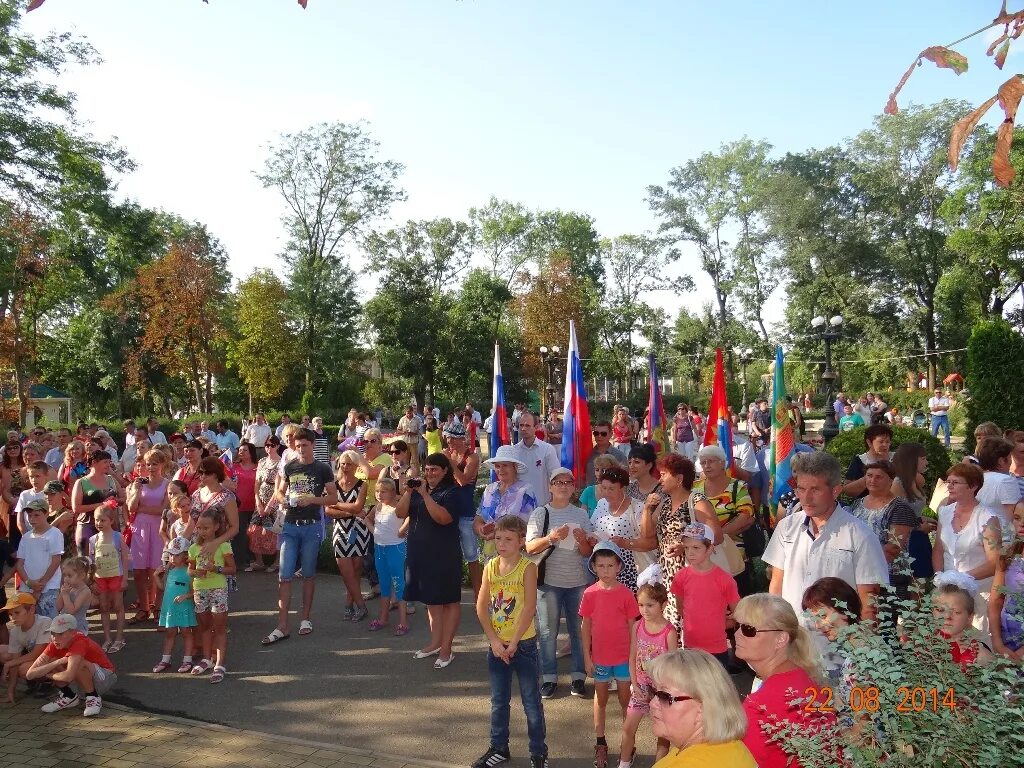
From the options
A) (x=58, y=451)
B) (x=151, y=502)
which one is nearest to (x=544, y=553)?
(x=151, y=502)

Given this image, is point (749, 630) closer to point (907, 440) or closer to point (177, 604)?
point (177, 604)

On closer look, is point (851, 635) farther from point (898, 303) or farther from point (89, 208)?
point (898, 303)

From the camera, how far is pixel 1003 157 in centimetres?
210

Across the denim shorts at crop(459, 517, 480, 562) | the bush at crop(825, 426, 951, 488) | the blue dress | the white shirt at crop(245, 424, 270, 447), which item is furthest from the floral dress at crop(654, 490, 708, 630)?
the white shirt at crop(245, 424, 270, 447)

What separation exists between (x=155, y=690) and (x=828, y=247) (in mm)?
48436

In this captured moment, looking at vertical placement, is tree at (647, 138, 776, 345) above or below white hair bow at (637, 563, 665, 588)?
above

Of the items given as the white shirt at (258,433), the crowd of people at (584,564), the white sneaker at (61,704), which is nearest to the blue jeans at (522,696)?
the crowd of people at (584,564)

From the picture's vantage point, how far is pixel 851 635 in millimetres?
2707

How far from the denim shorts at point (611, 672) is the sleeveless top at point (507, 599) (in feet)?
1.48

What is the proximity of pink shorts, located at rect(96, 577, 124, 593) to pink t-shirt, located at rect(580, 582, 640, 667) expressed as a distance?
4752 mm

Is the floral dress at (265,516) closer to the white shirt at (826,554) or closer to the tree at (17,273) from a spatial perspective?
the white shirt at (826,554)

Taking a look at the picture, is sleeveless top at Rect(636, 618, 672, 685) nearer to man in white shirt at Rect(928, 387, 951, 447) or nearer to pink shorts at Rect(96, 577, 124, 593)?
pink shorts at Rect(96, 577, 124, 593)

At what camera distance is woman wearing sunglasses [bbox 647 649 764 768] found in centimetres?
243

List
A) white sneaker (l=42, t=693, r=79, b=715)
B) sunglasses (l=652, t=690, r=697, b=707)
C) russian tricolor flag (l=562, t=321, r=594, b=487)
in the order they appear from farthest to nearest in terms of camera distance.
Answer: russian tricolor flag (l=562, t=321, r=594, b=487) → white sneaker (l=42, t=693, r=79, b=715) → sunglasses (l=652, t=690, r=697, b=707)
